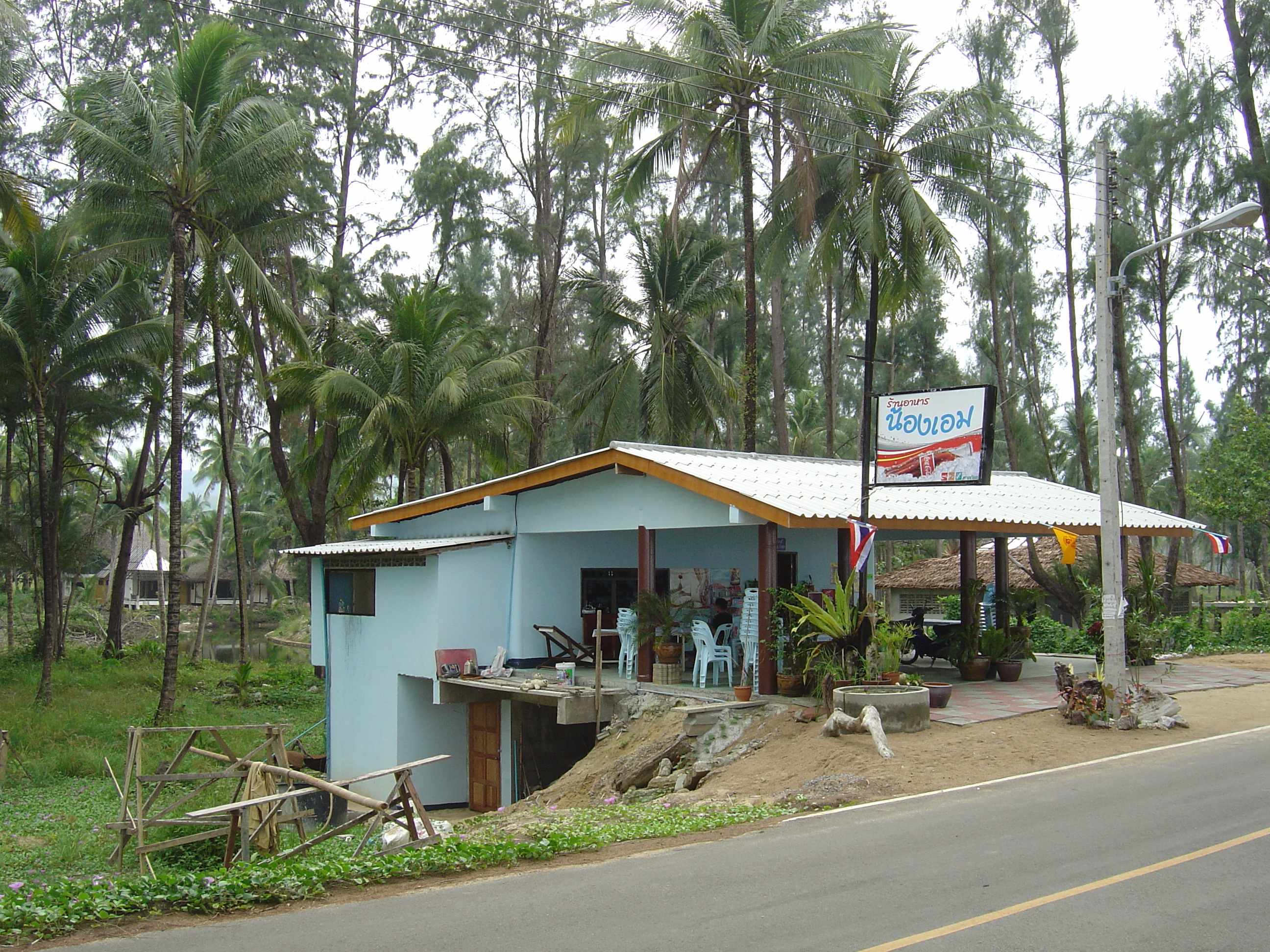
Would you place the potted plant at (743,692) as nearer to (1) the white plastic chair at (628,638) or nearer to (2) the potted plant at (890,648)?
(2) the potted plant at (890,648)

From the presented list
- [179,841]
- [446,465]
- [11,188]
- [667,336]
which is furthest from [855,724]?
[446,465]

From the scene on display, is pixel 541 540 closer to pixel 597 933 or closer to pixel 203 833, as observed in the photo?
pixel 203 833

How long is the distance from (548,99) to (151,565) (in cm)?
4966

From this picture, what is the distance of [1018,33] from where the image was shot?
89.9 ft

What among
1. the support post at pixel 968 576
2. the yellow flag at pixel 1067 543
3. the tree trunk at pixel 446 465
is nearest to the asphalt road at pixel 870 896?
the yellow flag at pixel 1067 543

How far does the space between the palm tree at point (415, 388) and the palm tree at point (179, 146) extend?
4.91 meters

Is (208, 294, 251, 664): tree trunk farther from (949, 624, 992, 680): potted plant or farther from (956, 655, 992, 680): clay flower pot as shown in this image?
(956, 655, 992, 680): clay flower pot

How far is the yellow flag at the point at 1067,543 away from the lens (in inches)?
568

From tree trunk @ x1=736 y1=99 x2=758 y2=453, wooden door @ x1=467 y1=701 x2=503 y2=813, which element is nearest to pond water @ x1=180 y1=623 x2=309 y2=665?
wooden door @ x1=467 y1=701 x2=503 y2=813

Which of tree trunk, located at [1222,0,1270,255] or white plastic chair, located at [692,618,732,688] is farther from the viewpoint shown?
tree trunk, located at [1222,0,1270,255]

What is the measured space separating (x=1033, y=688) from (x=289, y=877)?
453 inches

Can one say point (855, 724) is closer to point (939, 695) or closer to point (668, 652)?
point (939, 695)

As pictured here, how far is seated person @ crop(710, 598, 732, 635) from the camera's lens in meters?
16.6

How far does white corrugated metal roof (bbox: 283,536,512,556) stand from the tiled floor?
762cm
